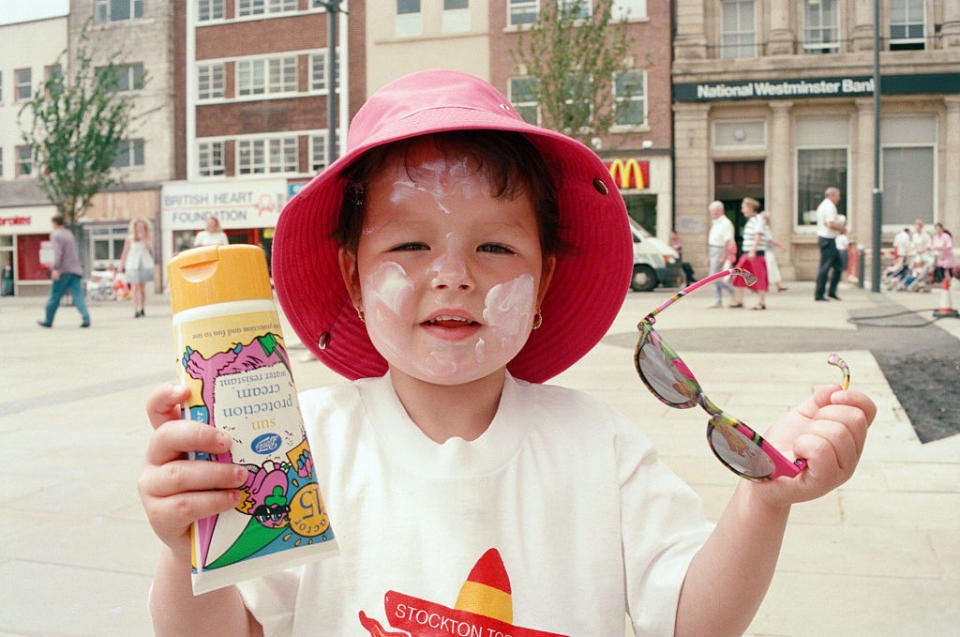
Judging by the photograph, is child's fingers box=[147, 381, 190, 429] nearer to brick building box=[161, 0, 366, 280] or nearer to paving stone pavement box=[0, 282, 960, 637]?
paving stone pavement box=[0, 282, 960, 637]

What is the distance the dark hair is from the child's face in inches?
0.6

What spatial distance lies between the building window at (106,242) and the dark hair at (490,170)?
1051 inches

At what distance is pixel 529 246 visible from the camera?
4.03 feet

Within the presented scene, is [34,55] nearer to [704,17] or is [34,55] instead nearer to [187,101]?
[187,101]

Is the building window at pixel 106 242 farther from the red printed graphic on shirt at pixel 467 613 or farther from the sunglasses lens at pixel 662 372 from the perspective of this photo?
the sunglasses lens at pixel 662 372

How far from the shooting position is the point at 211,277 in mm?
914

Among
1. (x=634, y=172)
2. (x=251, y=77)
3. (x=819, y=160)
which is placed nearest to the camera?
(x=819, y=160)

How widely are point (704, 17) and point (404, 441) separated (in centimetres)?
2301

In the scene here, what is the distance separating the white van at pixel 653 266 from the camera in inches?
638

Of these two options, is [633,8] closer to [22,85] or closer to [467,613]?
[22,85]

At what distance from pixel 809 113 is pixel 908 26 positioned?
3.11 meters

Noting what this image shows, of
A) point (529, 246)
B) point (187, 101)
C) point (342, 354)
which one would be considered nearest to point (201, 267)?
point (529, 246)

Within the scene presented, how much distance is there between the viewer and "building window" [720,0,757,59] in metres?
22.0

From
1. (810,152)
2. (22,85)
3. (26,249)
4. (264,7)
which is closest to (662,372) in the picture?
(810,152)
